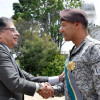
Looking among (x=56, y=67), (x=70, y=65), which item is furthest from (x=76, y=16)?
(x=56, y=67)

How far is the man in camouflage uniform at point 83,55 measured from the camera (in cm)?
248

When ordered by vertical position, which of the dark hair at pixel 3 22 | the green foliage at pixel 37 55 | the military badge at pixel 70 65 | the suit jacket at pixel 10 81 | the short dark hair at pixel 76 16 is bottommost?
the green foliage at pixel 37 55

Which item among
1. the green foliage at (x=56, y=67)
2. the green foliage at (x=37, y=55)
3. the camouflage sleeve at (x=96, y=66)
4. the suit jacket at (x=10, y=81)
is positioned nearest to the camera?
the camouflage sleeve at (x=96, y=66)

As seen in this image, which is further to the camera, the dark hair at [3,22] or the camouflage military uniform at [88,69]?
the dark hair at [3,22]

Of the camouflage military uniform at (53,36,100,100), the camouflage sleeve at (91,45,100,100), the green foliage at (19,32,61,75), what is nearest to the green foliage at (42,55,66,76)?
the green foliage at (19,32,61,75)

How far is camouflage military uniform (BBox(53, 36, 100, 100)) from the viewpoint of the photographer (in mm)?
2465

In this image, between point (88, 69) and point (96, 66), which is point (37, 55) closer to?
point (88, 69)

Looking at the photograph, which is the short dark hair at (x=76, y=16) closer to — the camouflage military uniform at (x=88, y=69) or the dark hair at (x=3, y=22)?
the camouflage military uniform at (x=88, y=69)

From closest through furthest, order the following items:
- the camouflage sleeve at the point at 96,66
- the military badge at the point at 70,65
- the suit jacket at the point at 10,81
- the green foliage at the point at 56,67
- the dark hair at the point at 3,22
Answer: the camouflage sleeve at the point at 96,66 < the military badge at the point at 70,65 < the suit jacket at the point at 10,81 < the dark hair at the point at 3,22 < the green foliage at the point at 56,67

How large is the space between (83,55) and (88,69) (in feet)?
0.56

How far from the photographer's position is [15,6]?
3069 centimetres

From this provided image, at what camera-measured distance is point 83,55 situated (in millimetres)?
2572

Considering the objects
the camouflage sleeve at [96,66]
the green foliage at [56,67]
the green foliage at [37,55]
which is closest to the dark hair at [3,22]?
the camouflage sleeve at [96,66]

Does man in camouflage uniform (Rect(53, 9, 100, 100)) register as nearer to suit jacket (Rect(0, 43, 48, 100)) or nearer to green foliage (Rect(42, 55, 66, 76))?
suit jacket (Rect(0, 43, 48, 100))
